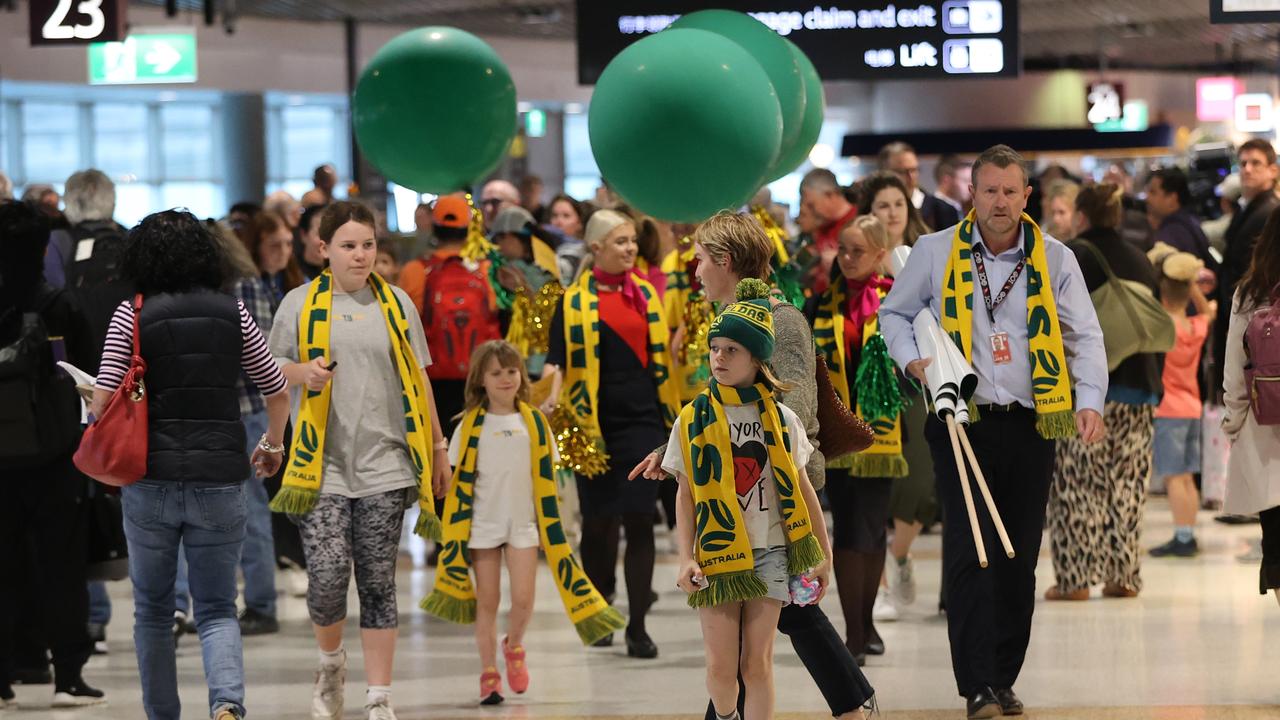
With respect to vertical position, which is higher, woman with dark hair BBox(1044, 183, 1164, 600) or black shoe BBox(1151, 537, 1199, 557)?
woman with dark hair BBox(1044, 183, 1164, 600)

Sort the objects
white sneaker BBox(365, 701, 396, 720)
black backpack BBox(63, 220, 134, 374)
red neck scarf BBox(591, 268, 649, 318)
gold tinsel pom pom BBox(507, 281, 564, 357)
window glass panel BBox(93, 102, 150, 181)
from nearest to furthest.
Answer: white sneaker BBox(365, 701, 396, 720) < red neck scarf BBox(591, 268, 649, 318) < black backpack BBox(63, 220, 134, 374) < gold tinsel pom pom BBox(507, 281, 564, 357) < window glass panel BBox(93, 102, 150, 181)

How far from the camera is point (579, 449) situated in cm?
699

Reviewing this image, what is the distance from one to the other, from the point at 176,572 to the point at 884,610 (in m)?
3.51

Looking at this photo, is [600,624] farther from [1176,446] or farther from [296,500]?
[1176,446]

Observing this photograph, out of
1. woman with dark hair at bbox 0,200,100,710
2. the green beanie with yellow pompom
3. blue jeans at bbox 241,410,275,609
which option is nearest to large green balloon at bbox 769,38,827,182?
the green beanie with yellow pompom

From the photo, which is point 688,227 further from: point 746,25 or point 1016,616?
point 1016,616

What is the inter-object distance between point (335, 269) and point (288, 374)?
0.39 m

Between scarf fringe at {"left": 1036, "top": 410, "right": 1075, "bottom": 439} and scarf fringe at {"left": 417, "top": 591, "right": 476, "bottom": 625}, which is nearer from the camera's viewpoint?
scarf fringe at {"left": 1036, "top": 410, "right": 1075, "bottom": 439}

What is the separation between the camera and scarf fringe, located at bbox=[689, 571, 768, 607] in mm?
4480

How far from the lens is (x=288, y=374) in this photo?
5621 millimetres

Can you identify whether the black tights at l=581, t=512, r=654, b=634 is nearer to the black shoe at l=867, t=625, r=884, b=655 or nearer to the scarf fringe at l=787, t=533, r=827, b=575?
the black shoe at l=867, t=625, r=884, b=655

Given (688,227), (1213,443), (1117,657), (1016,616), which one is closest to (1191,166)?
(1213,443)

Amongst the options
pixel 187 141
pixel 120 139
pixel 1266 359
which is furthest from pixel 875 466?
pixel 187 141

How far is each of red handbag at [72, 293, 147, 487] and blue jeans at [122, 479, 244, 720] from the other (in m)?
0.13
